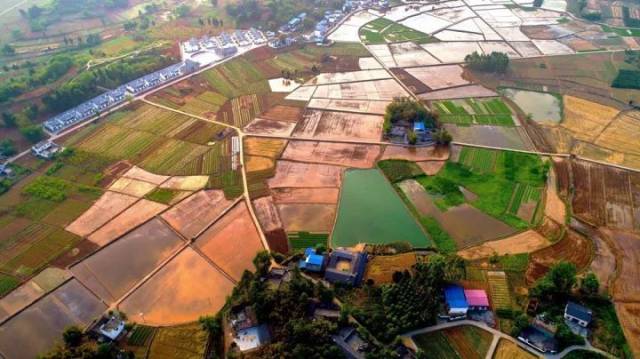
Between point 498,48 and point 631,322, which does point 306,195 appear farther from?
point 498,48

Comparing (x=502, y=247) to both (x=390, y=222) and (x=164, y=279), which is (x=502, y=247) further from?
(x=164, y=279)

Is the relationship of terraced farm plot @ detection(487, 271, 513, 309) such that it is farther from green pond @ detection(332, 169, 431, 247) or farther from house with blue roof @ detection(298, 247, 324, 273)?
house with blue roof @ detection(298, 247, 324, 273)

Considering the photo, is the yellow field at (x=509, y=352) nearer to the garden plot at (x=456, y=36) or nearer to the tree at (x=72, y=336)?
the tree at (x=72, y=336)

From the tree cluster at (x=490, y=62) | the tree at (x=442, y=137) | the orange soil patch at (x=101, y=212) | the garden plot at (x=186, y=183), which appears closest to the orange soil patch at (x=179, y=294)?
the orange soil patch at (x=101, y=212)

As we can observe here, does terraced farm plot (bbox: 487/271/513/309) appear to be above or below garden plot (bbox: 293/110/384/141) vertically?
below

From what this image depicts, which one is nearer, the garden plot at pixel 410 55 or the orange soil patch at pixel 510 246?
the orange soil patch at pixel 510 246

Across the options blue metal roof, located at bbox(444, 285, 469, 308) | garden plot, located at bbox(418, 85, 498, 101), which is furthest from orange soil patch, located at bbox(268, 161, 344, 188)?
garden plot, located at bbox(418, 85, 498, 101)
